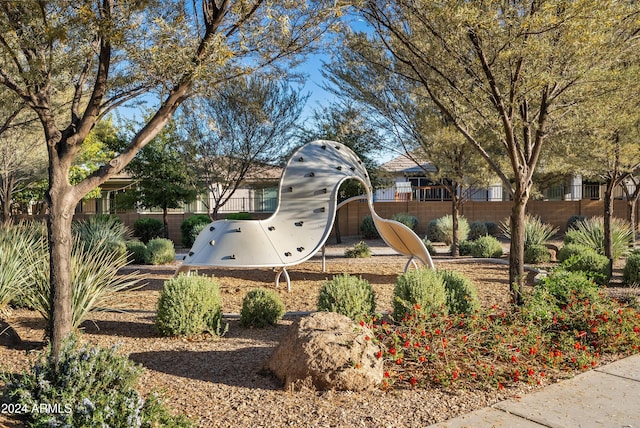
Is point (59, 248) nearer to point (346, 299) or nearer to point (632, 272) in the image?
point (346, 299)

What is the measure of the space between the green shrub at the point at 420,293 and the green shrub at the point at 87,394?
3.35 meters

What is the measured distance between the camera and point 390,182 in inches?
882

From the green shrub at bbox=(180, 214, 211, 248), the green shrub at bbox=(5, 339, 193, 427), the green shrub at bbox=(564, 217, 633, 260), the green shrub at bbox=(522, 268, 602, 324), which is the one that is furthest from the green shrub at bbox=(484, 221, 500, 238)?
the green shrub at bbox=(5, 339, 193, 427)

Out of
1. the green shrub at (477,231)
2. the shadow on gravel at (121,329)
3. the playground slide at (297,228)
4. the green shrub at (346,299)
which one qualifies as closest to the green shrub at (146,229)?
the green shrub at (477,231)

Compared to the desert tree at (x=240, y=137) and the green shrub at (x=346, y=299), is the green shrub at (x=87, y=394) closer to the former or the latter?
the green shrub at (x=346, y=299)

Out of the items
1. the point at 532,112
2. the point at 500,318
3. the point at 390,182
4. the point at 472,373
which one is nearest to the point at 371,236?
the point at 390,182

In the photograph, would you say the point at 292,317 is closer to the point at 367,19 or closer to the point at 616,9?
the point at 367,19

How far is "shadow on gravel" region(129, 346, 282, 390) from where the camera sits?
16.2ft

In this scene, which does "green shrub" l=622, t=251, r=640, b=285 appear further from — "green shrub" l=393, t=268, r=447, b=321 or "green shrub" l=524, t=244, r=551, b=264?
"green shrub" l=393, t=268, r=447, b=321

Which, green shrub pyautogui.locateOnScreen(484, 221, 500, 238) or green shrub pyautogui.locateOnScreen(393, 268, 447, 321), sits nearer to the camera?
green shrub pyautogui.locateOnScreen(393, 268, 447, 321)

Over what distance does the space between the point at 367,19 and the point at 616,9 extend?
342cm

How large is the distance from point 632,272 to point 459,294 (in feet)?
17.0

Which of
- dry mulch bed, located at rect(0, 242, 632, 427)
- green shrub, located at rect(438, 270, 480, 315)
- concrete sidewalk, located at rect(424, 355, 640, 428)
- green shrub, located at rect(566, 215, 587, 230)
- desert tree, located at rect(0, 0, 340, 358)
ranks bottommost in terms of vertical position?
concrete sidewalk, located at rect(424, 355, 640, 428)

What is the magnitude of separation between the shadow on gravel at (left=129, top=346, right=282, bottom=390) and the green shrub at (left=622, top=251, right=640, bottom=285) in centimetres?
778
